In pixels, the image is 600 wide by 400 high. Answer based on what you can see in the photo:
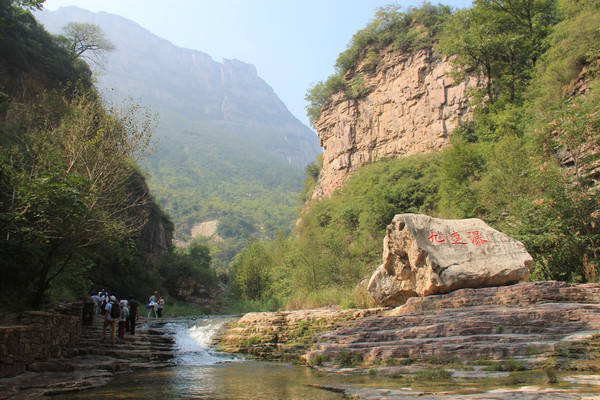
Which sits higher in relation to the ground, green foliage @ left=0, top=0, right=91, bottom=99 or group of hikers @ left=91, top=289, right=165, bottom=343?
green foliage @ left=0, top=0, right=91, bottom=99

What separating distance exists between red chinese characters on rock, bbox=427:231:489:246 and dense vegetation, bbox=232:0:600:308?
2.87 meters

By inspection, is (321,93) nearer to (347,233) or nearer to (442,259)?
(347,233)

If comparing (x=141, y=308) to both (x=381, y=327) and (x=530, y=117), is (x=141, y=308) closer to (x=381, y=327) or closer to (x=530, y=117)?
(x=381, y=327)

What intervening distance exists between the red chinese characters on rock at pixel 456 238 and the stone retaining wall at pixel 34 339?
10555 mm

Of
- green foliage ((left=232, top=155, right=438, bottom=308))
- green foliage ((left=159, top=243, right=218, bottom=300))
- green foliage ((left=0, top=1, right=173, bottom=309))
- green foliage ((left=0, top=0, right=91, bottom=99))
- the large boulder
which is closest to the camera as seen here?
green foliage ((left=0, top=1, right=173, bottom=309))

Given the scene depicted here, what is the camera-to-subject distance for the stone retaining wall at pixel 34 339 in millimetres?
7205

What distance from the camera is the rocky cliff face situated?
3120 centimetres

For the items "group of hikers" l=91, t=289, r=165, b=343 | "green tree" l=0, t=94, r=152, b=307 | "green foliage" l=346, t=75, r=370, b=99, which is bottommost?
"group of hikers" l=91, t=289, r=165, b=343

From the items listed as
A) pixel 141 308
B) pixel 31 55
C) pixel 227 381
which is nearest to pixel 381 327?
pixel 227 381

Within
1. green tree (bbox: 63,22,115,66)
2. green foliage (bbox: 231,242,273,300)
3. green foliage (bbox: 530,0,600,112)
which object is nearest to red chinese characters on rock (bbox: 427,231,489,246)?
green foliage (bbox: 530,0,600,112)

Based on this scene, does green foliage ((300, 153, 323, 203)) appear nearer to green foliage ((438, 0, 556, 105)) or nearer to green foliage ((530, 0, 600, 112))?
green foliage ((438, 0, 556, 105))

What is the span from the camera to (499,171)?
16578 mm

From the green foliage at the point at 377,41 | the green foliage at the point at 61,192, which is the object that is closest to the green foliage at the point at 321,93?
the green foliage at the point at 377,41

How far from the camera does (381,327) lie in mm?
8938
